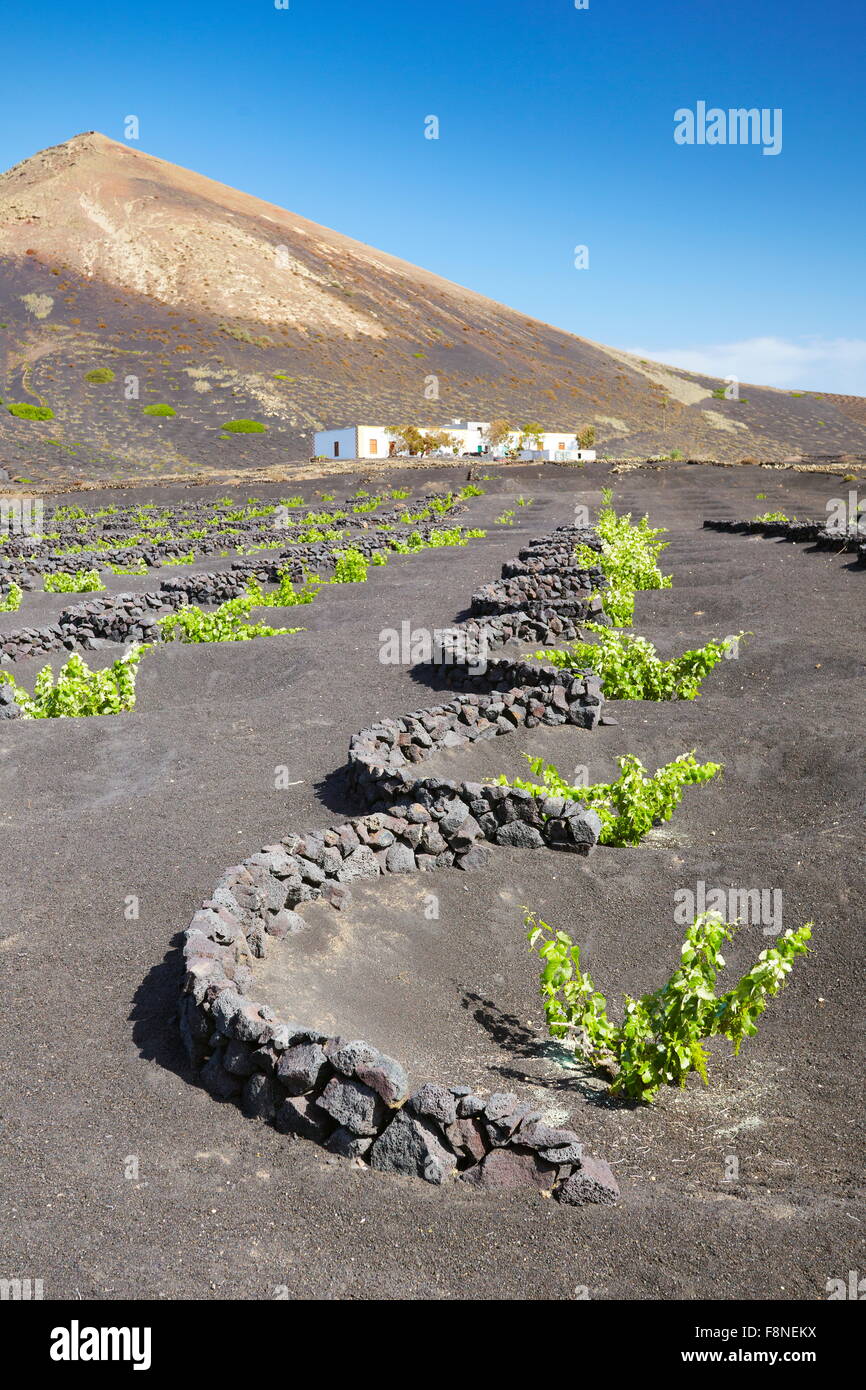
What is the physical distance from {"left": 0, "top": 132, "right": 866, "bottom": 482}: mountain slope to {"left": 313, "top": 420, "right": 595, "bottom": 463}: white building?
285 centimetres

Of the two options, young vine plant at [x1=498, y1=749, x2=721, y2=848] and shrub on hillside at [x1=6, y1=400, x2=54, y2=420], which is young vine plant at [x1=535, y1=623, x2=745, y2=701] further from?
shrub on hillside at [x1=6, y1=400, x2=54, y2=420]

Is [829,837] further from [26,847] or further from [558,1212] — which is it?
[26,847]

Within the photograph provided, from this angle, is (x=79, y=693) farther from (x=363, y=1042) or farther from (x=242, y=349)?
(x=242, y=349)

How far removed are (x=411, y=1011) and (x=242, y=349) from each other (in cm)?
8998

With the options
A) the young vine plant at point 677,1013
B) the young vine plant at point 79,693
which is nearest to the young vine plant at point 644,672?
the young vine plant at point 79,693

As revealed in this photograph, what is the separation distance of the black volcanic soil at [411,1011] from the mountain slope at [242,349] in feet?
186

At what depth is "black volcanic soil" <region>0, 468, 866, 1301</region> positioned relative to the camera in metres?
3.58

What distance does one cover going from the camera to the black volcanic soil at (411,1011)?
3.58m

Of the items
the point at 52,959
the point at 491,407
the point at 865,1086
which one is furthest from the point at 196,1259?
the point at 491,407

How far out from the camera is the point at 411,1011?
17.7ft
